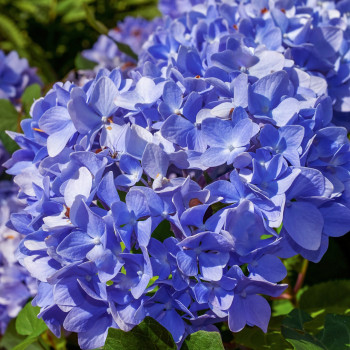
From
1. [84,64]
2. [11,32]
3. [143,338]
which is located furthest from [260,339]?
[11,32]

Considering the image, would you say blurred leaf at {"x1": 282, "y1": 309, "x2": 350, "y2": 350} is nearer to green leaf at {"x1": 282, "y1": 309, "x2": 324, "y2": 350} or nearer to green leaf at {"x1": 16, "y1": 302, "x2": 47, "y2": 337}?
green leaf at {"x1": 282, "y1": 309, "x2": 324, "y2": 350}

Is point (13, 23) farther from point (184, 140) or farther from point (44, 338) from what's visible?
point (184, 140)

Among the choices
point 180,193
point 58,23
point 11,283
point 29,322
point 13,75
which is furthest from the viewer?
point 58,23

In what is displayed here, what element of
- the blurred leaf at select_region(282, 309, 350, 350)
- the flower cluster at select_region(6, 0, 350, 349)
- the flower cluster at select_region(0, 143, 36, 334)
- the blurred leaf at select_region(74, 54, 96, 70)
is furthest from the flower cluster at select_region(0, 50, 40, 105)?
the blurred leaf at select_region(282, 309, 350, 350)

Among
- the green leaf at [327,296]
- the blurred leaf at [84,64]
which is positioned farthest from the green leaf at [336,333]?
the blurred leaf at [84,64]

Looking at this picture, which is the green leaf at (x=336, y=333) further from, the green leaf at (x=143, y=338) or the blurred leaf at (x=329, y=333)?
the green leaf at (x=143, y=338)

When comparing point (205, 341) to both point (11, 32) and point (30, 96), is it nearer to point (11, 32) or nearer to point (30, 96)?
point (30, 96)
